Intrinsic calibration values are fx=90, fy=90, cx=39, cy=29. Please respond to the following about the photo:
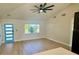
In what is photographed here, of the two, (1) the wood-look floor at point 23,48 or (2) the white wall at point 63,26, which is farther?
(2) the white wall at point 63,26

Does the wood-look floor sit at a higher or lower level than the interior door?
lower

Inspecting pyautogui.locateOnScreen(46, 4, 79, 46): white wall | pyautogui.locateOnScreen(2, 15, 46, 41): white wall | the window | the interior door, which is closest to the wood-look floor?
pyautogui.locateOnScreen(46, 4, 79, 46): white wall

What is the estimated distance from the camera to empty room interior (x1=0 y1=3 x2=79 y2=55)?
4.54 metres

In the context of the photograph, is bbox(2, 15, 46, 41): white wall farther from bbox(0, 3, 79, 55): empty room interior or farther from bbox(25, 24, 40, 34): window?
bbox(25, 24, 40, 34): window

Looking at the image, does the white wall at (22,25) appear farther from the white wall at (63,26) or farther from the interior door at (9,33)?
the white wall at (63,26)

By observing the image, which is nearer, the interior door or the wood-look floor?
the wood-look floor

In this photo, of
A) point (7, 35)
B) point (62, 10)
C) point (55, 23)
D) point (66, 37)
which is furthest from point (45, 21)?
point (7, 35)

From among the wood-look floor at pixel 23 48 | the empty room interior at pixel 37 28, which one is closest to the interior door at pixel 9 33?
the empty room interior at pixel 37 28

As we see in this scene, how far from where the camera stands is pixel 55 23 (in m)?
5.94

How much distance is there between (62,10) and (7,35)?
11.9 feet

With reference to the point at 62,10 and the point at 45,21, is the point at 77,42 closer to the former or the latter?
the point at 62,10

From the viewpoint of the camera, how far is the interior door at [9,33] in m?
5.46

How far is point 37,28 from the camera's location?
6660 mm

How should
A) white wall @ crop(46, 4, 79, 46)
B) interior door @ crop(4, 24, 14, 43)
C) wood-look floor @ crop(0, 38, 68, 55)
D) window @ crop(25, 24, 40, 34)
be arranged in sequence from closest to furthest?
wood-look floor @ crop(0, 38, 68, 55), white wall @ crop(46, 4, 79, 46), interior door @ crop(4, 24, 14, 43), window @ crop(25, 24, 40, 34)
